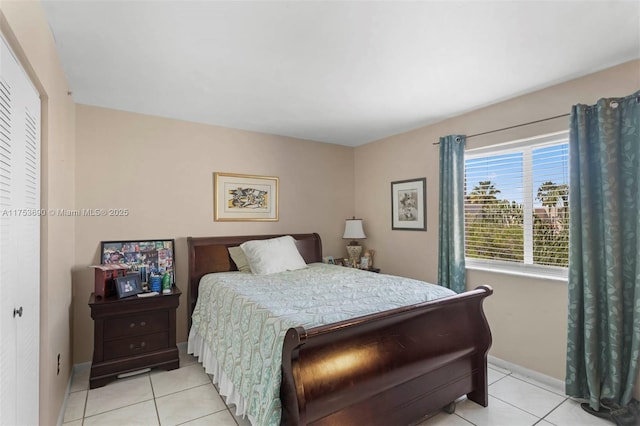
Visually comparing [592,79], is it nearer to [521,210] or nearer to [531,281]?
[521,210]

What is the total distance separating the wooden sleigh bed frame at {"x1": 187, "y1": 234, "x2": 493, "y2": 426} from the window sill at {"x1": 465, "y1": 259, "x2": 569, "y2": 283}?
792mm

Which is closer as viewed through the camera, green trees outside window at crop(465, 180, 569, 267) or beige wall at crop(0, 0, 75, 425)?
beige wall at crop(0, 0, 75, 425)

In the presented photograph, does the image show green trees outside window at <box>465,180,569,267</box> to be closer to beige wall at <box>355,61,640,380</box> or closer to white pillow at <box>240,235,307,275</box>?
beige wall at <box>355,61,640,380</box>

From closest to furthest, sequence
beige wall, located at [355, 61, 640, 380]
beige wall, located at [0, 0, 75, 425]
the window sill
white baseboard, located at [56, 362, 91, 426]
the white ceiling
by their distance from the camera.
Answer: beige wall, located at [0, 0, 75, 425]
the white ceiling
white baseboard, located at [56, 362, 91, 426]
beige wall, located at [355, 61, 640, 380]
the window sill

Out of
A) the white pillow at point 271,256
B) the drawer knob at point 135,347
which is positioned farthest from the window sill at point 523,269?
the drawer knob at point 135,347

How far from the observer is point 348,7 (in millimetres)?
1627

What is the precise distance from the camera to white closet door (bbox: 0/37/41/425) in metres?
1.21

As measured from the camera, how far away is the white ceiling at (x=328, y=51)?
1666 mm

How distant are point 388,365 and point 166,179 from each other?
2.76m

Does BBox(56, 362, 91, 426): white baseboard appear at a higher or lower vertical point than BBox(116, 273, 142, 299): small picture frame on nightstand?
lower

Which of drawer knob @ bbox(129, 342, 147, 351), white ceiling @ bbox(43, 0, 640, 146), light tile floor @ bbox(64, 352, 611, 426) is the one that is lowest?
light tile floor @ bbox(64, 352, 611, 426)

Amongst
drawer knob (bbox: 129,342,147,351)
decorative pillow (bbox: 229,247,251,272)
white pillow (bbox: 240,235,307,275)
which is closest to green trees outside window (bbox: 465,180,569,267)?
white pillow (bbox: 240,235,307,275)

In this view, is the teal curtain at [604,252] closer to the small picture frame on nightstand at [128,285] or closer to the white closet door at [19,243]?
the white closet door at [19,243]

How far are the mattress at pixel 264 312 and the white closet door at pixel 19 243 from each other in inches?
40.0
